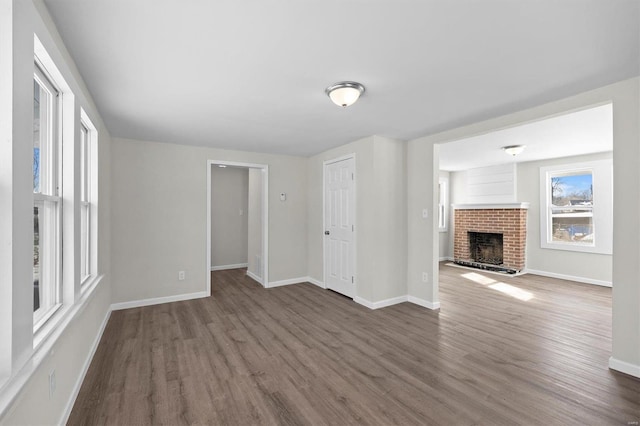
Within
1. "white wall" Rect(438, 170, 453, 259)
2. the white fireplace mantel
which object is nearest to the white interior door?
the white fireplace mantel

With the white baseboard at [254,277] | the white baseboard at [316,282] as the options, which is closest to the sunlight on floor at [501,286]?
the white baseboard at [316,282]

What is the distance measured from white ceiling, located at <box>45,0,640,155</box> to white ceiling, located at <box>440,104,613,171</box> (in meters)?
1.16

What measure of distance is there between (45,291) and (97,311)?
1.22m

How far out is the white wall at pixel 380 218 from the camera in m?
3.97

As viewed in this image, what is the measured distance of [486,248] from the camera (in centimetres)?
690

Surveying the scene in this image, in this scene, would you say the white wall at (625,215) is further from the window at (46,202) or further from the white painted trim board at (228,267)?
the white painted trim board at (228,267)

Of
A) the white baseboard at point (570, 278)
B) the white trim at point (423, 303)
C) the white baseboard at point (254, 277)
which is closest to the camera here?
the white trim at point (423, 303)

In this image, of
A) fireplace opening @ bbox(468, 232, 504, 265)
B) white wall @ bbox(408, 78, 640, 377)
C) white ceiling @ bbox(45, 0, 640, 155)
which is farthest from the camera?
fireplace opening @ bbox(468, 232, 504, 265)

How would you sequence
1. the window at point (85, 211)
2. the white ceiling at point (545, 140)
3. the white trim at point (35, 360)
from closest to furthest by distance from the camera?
the white trim at point (35, 360)
the window at point (85, 211)
the white ceiling at point (545, 140)

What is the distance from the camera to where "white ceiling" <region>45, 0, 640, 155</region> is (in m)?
1.51

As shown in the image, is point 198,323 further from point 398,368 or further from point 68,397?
point 398,368

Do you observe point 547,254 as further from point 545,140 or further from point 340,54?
point 340,54

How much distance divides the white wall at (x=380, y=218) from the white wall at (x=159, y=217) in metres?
1.94

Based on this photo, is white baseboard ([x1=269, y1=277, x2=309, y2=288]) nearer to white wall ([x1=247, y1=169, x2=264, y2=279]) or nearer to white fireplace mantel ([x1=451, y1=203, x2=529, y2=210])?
white wall ([x1=247, y1=169, x2=264, y2=279])
